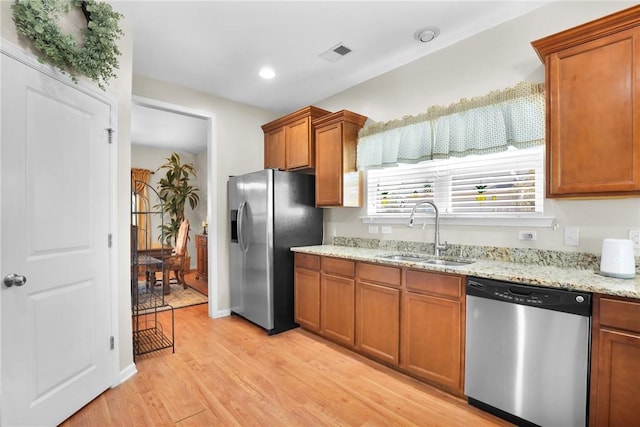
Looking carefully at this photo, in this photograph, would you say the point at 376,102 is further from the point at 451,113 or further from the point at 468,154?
the point at 468,154

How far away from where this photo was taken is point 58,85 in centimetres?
190

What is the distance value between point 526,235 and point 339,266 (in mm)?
1561

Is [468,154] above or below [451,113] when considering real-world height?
below

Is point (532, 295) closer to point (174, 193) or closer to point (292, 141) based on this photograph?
point (292, 141)

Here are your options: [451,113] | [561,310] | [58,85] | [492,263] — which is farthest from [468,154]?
[58,85]

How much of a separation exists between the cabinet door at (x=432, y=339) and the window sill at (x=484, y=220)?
81 cm

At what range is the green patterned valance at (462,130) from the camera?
2.24 meters

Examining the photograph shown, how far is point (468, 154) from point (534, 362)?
1.56 meters

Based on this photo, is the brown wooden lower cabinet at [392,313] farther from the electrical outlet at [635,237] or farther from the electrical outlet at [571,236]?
the electrical outlet at [635,237]

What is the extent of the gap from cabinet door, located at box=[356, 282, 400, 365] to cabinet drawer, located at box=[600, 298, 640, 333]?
48.8 inches

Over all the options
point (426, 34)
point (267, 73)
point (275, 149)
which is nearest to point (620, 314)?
point (426, 34)

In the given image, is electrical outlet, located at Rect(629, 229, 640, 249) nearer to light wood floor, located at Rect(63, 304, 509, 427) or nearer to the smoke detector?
light wood floor, located at Rect(63, 304, 509, 427)

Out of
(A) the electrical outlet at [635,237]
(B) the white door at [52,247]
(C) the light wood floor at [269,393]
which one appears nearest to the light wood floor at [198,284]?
(C) the light wood floor at [269,393]

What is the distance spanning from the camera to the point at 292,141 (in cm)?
394
